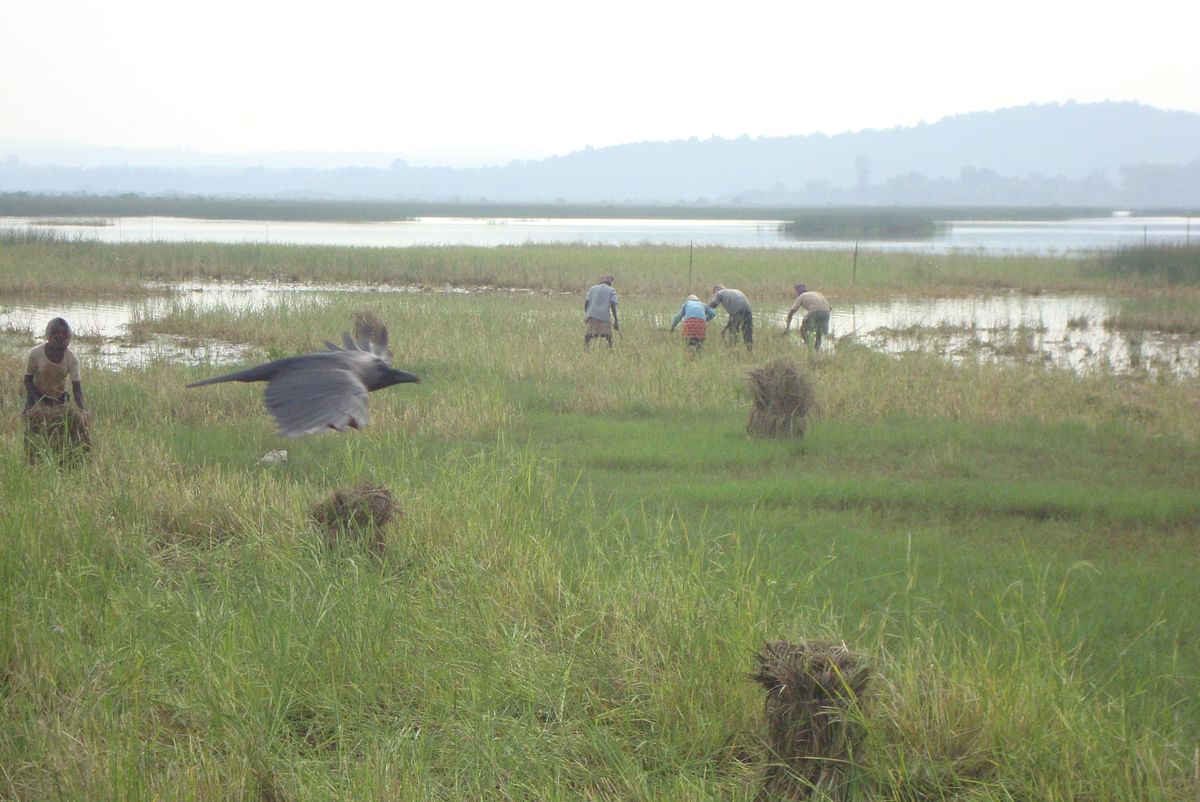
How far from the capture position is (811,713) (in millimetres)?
3496

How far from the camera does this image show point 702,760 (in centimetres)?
374

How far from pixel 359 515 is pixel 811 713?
2.73 m

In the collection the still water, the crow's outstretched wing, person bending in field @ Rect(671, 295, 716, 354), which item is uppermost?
the still water

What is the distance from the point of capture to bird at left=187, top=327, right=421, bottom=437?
4555 mm

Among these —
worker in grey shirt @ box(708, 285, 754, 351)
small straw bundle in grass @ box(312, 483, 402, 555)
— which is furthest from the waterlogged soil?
small straw bundle in grass @ box(312, 483, 402, 555)

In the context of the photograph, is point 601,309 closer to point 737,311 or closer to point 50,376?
point 737,311

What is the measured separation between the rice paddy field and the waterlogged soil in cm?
342

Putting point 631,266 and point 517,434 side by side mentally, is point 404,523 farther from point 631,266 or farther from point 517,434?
point 631,266

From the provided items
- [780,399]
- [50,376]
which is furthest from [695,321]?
[50,376]

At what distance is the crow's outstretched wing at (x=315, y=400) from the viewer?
4.51m

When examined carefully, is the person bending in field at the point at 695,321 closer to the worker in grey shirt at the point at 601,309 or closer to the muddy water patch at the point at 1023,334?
the worker in grey shirt at the point at 601,309

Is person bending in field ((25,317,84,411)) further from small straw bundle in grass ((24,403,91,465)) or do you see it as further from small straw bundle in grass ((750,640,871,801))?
small straw bundle in grass ((750,640,871,801))

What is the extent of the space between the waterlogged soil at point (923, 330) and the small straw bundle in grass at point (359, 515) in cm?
726

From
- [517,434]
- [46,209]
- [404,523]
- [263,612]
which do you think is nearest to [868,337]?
[517,434]
